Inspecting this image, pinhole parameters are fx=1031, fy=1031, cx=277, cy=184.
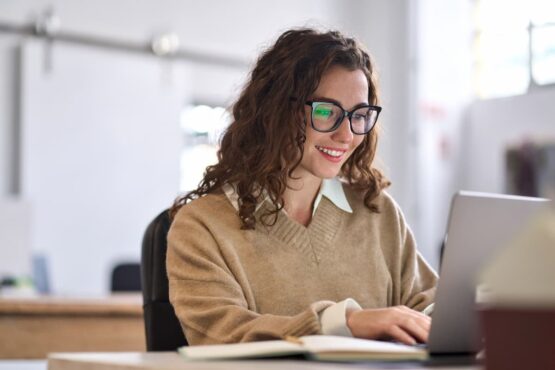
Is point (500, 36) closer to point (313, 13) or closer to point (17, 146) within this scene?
point (313, 13)

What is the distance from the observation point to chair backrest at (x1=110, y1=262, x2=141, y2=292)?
5367mm

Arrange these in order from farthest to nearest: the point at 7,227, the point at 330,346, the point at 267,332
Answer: the point at 7,227
the point at 267,332
the point at 330,346

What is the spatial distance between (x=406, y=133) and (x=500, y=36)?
109cm

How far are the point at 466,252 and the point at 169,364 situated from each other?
0.42 metres

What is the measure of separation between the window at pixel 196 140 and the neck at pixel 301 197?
5.36 metres

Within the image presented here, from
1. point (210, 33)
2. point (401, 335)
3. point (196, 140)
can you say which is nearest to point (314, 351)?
point (401, 335)

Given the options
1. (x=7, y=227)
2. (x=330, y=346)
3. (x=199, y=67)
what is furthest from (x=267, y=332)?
(x=199, y=67)

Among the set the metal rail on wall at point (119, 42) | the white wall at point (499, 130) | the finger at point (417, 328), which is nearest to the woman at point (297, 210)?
the finger at point (417, 328)

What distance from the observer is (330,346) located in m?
1.31

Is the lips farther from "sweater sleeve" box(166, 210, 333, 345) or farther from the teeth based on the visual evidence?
"sweater sleeve" box(166, 210, 333, 345)

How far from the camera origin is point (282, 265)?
79.0 inches

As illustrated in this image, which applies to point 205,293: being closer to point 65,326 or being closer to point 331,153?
point 331,153

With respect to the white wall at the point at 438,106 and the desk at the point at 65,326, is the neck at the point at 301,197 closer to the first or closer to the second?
the desk at the point at 65,326

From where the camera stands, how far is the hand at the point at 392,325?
1572 mm
